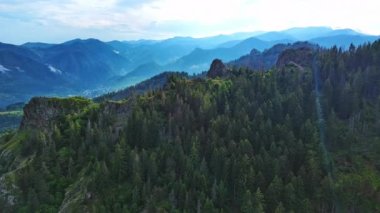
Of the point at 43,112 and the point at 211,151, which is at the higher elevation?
the point at 43,112

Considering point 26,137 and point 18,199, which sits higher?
point 26,137

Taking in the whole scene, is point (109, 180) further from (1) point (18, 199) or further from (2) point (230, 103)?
(2) point (230, 103)

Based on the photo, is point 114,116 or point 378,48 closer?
point 114,116

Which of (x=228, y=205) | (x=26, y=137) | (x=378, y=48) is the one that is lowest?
(x=228, y=205)

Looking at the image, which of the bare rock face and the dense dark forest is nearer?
the dense dark forest

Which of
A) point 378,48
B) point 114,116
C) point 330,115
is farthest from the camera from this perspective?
point 378,48

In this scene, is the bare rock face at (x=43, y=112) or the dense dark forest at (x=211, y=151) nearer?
the dense dark forest at (x=211, y=151)

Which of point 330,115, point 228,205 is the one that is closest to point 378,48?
point 330,115

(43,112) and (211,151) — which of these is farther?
(43,112)
